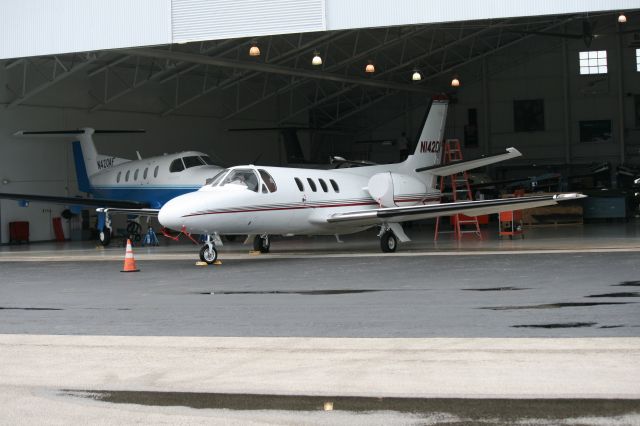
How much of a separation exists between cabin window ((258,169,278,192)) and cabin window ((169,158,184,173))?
9.91 meters

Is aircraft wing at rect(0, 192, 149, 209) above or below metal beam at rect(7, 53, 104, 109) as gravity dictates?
below

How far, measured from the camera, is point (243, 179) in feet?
68.2

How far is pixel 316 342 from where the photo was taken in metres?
9.04

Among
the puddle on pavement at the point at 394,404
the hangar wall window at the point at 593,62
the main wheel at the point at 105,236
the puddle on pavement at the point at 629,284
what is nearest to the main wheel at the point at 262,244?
the main wheel at the point at 105,236

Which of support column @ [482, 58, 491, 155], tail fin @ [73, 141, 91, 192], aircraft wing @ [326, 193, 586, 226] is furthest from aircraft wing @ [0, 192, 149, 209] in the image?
support column @ [482, 58, 491, 155]

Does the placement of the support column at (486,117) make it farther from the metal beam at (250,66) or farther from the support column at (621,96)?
the support column at (621,96)

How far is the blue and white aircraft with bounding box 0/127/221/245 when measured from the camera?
30.4m

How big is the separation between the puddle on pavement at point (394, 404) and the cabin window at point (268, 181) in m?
14.1

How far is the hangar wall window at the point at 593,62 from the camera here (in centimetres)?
4969

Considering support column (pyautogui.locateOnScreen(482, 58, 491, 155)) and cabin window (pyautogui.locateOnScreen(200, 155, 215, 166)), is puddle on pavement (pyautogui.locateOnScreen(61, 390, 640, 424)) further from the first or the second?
support column (pyautogui.locateOnScreen(482, 58, 491, 155))

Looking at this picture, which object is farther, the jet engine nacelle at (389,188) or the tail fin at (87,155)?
the tail fin at (87,155)

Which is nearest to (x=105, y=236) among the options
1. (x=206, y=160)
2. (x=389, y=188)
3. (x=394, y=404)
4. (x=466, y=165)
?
(x=206, y=160)

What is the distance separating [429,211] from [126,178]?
570 inches

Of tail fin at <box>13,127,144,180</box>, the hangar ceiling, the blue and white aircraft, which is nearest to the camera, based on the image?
the blue and white aircraft
